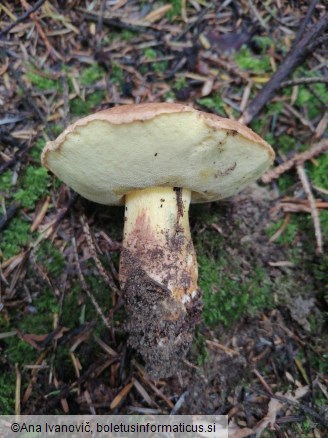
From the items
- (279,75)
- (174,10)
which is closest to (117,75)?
(174,10)

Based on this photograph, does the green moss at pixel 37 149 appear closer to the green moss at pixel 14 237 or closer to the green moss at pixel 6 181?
the green moss at pixel 6 181

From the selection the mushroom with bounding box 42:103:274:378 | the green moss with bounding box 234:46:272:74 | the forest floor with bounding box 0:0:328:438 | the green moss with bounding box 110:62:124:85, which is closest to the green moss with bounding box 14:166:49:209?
the forest floor with bounding box 0:0:328:438

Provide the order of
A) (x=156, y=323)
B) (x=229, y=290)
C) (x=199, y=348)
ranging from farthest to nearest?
(x=229, y=290)
(x=199, y=348)
(x=156, y=323)

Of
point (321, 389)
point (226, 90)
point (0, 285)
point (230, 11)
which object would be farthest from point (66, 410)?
point (230, 11)

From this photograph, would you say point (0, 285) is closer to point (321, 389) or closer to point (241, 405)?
point (241, 405)

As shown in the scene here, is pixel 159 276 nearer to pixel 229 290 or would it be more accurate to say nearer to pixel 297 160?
pixel 229 290
